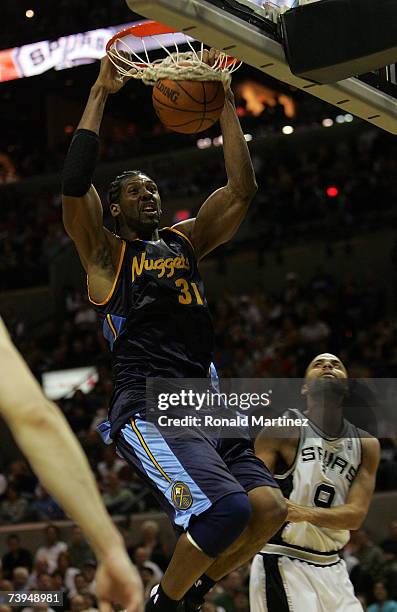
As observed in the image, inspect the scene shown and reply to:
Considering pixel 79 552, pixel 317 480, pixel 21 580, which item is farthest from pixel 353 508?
pixel 79 552

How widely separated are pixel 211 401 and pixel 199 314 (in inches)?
18.7

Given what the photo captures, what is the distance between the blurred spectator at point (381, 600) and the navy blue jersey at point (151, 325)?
4849mm

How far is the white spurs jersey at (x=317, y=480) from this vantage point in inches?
261

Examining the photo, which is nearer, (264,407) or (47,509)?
(264,407)

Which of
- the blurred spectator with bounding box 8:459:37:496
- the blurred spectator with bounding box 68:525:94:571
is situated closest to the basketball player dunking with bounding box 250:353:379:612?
the blurred spectator with bounding box 68:525:94:571

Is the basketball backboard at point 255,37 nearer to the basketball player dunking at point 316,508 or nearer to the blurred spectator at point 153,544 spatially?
the basketball player dunking at point 316,508

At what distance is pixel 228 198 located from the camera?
618cm

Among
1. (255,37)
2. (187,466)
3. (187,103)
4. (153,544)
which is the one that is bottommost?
(153,544)

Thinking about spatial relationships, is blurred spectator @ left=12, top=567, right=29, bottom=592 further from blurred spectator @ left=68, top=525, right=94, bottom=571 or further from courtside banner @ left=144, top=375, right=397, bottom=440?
courtside banner @ left=144, top=375, right=397, bottom=440

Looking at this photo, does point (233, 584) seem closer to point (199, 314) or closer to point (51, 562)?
point (51, 562)

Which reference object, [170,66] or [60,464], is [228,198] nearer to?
[170,66]

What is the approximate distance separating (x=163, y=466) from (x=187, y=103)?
1861 millimetres

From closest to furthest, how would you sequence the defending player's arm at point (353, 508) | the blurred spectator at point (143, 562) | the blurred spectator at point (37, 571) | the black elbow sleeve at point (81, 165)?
the black elbow sleeve at point (81, 165)
the defending player's arm at point (353, 508)
the blurred spectator at point (143, 562)
the blurred spectator at point (37, 571)

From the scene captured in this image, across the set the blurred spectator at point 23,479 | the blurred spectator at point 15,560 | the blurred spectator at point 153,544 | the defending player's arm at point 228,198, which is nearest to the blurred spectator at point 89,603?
the blurred spectator at point 153,544
